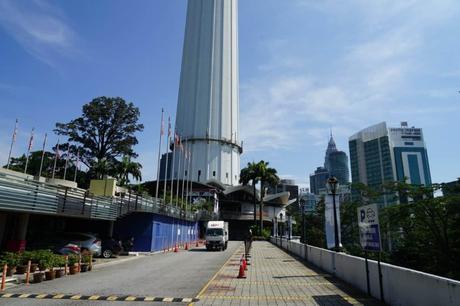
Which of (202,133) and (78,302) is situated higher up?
(202,133)

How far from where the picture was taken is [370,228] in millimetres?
10898

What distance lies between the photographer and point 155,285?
1377cm

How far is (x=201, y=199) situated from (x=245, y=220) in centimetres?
2112

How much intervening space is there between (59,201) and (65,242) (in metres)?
4.63

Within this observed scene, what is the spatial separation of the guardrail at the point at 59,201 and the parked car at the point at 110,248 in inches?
86.5

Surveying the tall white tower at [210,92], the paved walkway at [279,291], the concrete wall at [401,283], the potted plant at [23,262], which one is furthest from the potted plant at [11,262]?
the tall white tower at [210,92]

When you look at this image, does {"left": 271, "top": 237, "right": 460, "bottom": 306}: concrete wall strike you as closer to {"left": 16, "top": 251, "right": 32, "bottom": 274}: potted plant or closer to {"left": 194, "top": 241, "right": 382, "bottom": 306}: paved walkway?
{"left": 194, "top": 241, "right": 382, "bottom": 306}: paved walkway

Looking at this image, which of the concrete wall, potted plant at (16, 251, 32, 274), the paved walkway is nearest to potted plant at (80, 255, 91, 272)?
potted plant at (16, 251, 32, 274)

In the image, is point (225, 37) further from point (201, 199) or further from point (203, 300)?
point (203, 300)

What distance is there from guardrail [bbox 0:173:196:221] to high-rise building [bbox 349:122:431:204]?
9505 cm

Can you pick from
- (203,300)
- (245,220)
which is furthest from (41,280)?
(245,220)

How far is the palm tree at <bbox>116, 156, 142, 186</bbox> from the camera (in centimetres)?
5773

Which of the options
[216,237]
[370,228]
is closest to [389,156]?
[216,237]

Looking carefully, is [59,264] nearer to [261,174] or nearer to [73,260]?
[73,260]
